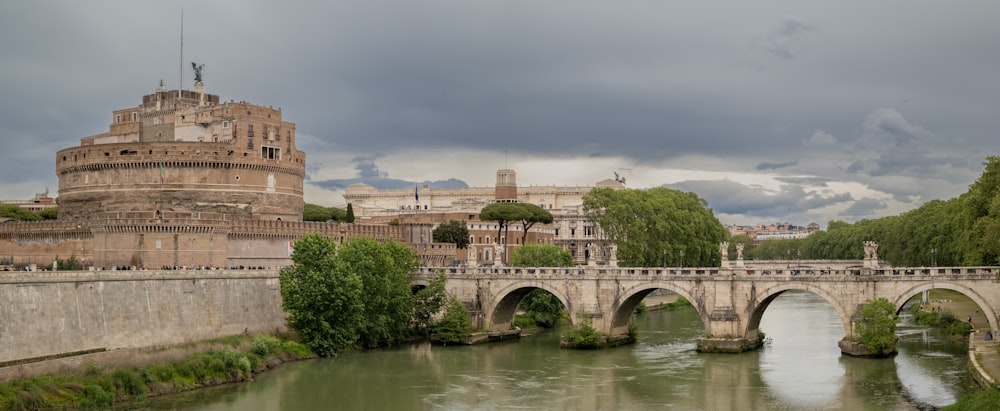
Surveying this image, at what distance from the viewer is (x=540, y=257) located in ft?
247

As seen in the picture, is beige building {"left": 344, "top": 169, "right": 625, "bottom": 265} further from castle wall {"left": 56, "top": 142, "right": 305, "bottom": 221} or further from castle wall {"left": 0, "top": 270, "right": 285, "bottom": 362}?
castle wall {"left": 0, "top": 270, "right": 285, "bottom": 362}

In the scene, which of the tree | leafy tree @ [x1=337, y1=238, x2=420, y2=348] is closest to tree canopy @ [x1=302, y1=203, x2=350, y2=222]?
the tree

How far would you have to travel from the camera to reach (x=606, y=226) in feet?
266

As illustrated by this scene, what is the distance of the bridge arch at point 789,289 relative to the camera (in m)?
50.6

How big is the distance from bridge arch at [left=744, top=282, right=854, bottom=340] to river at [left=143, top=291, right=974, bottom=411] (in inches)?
54.0

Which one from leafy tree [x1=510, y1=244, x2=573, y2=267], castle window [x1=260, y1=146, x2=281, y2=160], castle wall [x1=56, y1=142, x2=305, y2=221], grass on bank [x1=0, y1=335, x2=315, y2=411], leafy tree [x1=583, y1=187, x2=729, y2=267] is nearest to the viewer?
grass on bank [x1=0, y1=335, x2=315, y2=411]

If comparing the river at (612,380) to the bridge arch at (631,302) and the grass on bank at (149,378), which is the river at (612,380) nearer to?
the grass on bank at (149,378)

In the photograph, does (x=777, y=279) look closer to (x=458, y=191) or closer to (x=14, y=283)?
(x=14, y=283)

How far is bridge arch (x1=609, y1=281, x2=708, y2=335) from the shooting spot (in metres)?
54.1

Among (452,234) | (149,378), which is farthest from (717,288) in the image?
(452,234)

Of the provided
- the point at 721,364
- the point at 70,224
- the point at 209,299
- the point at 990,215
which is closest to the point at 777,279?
the point at 721,364

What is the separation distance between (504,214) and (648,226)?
17.7 meters

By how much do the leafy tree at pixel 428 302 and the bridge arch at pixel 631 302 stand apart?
31.8 ft

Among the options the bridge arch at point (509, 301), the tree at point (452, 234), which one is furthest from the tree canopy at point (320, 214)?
the bridge arch at point (509, 301)
